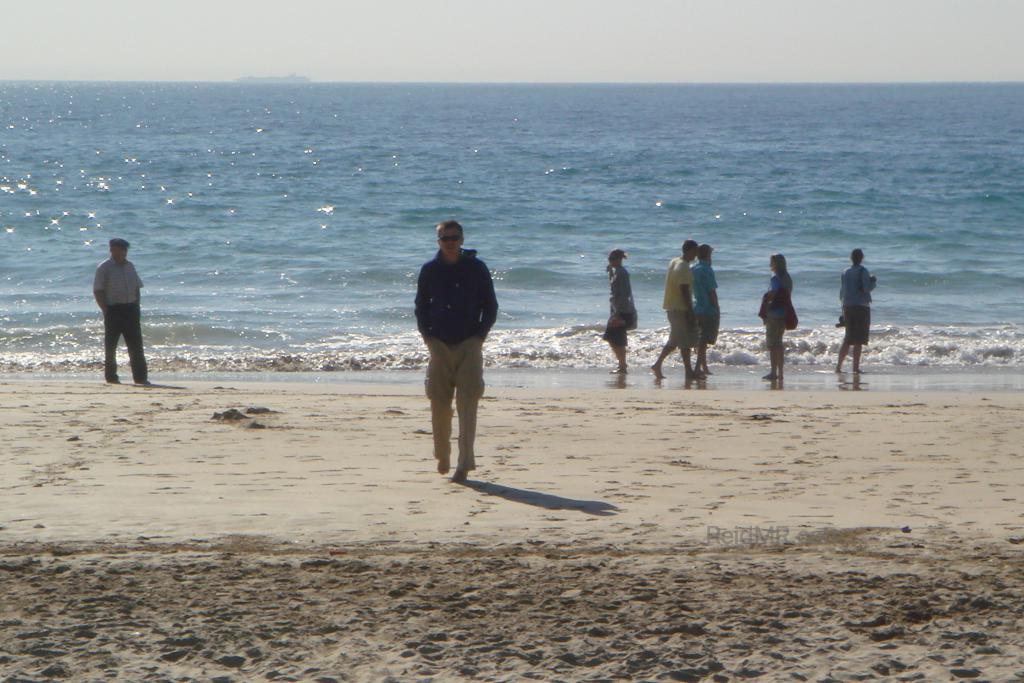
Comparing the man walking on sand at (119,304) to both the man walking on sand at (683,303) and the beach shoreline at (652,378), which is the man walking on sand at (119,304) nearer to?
the beach shoreline at (652,378)

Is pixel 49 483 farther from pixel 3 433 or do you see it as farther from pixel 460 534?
pixel 460 534

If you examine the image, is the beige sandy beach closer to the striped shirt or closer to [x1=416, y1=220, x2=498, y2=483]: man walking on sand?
[x1=416, y1=220, x2=498, y2=483]: man walking on sand

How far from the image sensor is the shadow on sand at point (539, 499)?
607 centimetres

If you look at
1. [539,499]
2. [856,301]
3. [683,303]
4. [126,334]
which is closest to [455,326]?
[539,499]

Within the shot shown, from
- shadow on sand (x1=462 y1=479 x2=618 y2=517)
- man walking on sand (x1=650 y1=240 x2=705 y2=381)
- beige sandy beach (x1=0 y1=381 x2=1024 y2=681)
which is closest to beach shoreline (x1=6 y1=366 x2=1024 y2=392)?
man walking on sand (x1=650 y1=240 x2=705 y2=381)

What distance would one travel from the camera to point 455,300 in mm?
6480

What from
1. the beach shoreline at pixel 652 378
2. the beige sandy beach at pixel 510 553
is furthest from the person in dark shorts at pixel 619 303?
the beige sandy beach at pixel 510 553

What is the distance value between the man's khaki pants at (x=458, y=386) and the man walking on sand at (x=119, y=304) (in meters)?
5.39

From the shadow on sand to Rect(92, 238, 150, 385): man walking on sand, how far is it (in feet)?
18.7

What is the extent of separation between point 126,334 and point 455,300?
19.4ft

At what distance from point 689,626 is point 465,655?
0.79 m

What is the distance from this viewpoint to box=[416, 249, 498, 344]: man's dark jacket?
646 centimetres

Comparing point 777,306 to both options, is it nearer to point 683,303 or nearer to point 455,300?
point 683,303

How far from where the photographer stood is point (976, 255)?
973 inches
